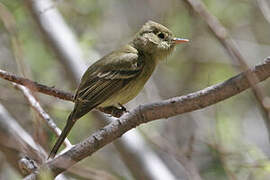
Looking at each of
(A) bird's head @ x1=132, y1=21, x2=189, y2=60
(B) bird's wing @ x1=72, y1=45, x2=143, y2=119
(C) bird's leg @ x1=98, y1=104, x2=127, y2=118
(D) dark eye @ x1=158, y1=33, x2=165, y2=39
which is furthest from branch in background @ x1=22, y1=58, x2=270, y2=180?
(D) dark eye @ x1=158, y1=33, x2=165, y2=39

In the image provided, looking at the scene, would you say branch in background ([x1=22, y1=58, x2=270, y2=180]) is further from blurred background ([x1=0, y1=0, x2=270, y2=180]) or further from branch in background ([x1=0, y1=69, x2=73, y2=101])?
blurred background ([x1=0, y1=0, x2=270, y2=180])

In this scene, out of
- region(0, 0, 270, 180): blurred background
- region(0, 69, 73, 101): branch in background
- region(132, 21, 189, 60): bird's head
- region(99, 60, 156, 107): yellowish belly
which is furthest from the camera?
region(0, 0, 270, 180): blurred background

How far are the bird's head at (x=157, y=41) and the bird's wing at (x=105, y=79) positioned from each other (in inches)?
9.5

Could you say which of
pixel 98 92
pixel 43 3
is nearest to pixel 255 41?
pixel 43 3

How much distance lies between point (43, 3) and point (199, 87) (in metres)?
3.29

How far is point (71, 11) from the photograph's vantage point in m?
7.30

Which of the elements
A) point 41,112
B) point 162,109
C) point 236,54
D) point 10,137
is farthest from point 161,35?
point 236,54

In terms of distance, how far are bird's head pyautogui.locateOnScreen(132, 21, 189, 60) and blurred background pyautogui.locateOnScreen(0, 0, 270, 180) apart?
1.26ft

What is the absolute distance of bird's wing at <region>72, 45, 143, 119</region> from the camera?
476 cm

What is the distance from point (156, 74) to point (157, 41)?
343 cm

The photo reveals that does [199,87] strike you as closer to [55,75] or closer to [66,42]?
[55,75]

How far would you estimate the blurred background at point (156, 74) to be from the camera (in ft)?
19.3

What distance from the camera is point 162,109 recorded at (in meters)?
3.35

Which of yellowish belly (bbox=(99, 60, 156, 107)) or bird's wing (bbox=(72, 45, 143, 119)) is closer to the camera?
bird's wing (bbox=(72, 45, 143, 119))
